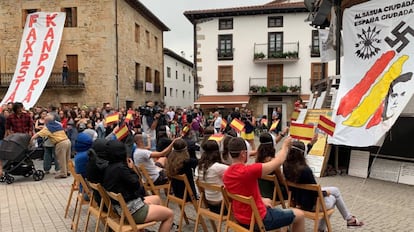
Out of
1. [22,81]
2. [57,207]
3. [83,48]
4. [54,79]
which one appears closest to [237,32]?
[83,48]

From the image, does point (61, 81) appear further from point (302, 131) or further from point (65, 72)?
point (302, 131)

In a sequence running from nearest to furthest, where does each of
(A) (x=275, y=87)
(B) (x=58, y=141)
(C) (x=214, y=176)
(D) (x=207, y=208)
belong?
(C) (x=214, y=176), (D) (x=207, y=208), (B) (x=58, y=141), (A) (x=275, y=87)

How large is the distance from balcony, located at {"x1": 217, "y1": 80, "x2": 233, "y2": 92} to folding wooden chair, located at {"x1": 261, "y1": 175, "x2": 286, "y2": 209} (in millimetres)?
21474

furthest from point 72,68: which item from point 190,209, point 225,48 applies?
point 190,209

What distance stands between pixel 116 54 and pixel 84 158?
18.3 m

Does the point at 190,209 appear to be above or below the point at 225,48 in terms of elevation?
below

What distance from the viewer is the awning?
2536 centimetres

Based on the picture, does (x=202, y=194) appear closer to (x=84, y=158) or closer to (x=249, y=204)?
(x=249, y=204)

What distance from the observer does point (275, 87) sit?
1009 inches

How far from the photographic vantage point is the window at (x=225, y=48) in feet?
85.6

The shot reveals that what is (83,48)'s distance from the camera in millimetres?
22000

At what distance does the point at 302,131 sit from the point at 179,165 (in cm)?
222

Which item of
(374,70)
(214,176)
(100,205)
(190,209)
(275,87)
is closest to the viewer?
(100,205)

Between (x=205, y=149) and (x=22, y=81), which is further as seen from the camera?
(x=22, y=81)
